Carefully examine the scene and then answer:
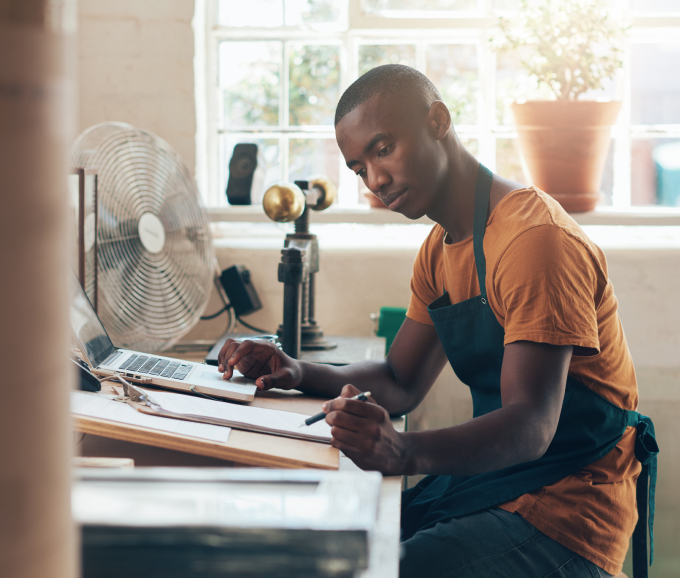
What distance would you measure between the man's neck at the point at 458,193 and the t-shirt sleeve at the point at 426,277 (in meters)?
0.13

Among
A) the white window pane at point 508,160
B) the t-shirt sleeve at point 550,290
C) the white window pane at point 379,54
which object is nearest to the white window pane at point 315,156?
the white window pane at point 379,54

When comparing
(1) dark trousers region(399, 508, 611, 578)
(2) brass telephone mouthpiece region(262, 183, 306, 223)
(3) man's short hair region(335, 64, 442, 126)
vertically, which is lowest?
(1) dark trousers region(399, 508, 611, 578)

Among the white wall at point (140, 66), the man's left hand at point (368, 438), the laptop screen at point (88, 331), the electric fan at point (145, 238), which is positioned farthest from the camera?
the white wall at point (140, 66)

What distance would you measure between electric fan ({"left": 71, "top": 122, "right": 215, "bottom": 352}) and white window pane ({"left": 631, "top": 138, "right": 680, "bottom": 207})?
1509 mm

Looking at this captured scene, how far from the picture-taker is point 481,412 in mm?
1253

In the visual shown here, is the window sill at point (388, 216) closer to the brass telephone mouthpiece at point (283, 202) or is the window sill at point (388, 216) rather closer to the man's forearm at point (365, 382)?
the brass telephone mouthpiece at point (283, 202)

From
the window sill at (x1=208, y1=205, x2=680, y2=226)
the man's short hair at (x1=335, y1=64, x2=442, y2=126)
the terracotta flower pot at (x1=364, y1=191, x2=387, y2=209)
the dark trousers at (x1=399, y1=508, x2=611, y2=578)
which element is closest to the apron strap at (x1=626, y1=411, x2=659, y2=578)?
the dark trousers at (x1=399, y1=508, x2=611, y2=578)

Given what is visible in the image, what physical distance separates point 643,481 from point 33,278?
1.25 m

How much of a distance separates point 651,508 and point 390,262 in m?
1.08

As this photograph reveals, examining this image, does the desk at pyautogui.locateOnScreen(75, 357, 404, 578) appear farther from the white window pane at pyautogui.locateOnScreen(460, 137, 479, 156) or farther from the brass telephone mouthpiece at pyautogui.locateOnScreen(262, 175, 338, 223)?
the white window pane at pyautogui.locateOnScreen(460, 137, 479, 156)

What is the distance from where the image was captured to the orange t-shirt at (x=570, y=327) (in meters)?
1.00

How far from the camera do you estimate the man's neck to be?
49.4 inches

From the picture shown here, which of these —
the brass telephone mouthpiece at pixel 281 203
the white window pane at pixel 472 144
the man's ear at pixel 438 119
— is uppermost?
the white window pane at pixel 472 144

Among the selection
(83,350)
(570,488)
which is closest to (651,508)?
(570,488)
